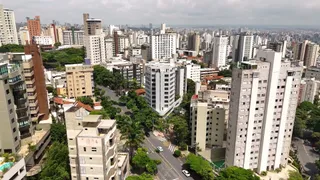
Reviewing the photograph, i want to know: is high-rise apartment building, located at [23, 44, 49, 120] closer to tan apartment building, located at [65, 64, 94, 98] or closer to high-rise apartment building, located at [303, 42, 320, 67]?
tan apartment building, located at [65, 64, 94, 98]

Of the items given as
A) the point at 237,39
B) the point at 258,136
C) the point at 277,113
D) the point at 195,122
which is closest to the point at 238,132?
the point at 258,136

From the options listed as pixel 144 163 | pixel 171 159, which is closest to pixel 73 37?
pixel 171 159

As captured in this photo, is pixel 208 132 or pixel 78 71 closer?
pixel 208 132

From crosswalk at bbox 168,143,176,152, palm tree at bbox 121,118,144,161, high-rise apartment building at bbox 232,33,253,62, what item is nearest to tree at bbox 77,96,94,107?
palm tree at bbox 121,118,144,161

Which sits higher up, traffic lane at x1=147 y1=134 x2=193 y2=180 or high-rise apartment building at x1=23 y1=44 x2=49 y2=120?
high-rise apartment building at x1=23 y1=44 x2=49 y2=120

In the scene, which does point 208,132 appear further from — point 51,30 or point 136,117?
point 51,30

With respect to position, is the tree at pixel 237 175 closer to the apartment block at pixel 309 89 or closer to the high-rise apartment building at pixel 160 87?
the high-rise apartment building at pixel 160 87

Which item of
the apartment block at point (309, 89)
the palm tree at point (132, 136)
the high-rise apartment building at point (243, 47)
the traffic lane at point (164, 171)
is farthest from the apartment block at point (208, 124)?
the high-rise apartment building at point (243, 47)
